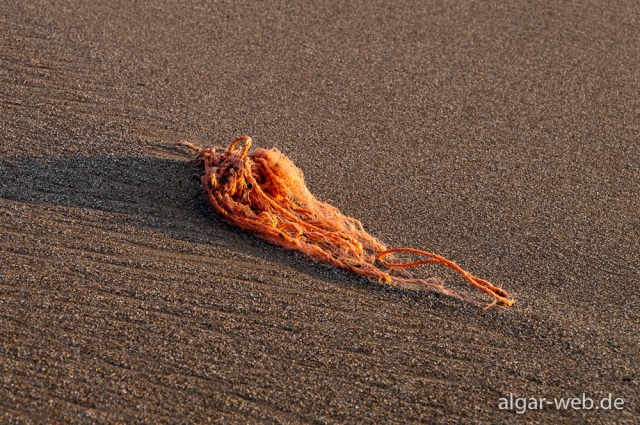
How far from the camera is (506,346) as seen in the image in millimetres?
2498

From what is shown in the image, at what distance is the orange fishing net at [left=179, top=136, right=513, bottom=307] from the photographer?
2.78m

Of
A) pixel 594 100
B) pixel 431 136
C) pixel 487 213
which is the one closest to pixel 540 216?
pixel 487 213

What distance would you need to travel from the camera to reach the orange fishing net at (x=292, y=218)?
2.78m

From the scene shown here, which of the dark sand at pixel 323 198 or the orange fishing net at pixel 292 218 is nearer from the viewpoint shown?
the dark sand at pixel 323 198

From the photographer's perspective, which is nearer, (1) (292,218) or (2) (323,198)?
(1) (292,218)

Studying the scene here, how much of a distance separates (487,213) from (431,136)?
64 cm

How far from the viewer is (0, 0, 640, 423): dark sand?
7.43ft

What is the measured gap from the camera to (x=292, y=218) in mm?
2920

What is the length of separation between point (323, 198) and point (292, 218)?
0.32 metres

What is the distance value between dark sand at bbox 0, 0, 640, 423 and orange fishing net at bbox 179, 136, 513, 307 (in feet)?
0.23

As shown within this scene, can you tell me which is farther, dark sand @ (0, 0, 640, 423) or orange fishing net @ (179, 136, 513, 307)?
orange fishing net @ (179, 136, 513, 307)

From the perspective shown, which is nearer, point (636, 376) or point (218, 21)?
point (636, 376)

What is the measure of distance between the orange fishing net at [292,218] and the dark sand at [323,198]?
0.07 m

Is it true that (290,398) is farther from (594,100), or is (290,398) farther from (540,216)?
(594,100)
